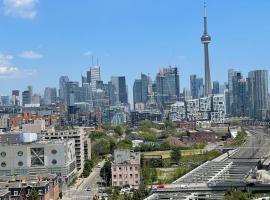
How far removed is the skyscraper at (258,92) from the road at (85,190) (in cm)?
4580

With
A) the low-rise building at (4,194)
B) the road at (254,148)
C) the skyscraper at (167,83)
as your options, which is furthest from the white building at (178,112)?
the low-rise building at (4,194)

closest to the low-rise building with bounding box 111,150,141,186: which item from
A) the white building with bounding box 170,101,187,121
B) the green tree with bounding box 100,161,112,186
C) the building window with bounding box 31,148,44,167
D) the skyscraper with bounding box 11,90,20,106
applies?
the green tree with bounding box 100,161,112,186

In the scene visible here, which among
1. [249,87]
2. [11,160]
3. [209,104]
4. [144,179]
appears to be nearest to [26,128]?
[11,160]

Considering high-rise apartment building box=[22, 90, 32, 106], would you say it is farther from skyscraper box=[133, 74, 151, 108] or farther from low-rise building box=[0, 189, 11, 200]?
low-rise building box=[0, 189, 11, 200]

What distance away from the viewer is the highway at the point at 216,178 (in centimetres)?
1733

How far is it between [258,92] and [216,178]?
49775mm

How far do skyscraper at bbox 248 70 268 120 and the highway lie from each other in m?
37.9

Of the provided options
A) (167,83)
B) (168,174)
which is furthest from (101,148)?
(167,83)

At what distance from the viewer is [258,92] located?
68.5 metres

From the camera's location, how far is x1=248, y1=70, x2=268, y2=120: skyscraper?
67938 mm

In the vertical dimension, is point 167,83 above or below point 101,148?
above

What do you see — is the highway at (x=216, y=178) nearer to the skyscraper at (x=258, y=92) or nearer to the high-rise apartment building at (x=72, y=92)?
the skyscraper at (x=258, y=92)

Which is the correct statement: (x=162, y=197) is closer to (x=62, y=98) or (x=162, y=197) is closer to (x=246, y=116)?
(x=246, y=116)

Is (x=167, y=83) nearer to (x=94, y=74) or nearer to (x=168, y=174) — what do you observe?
(x=94, y=74)
